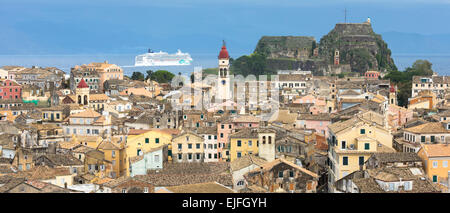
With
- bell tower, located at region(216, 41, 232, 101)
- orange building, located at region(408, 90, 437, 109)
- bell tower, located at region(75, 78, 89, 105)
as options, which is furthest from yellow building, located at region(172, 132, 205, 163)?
bell tower, located at region(216, 41, 232, 101)

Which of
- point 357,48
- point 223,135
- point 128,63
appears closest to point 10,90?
point 223,135

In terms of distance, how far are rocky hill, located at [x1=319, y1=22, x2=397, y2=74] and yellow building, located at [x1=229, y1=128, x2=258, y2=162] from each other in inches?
2452

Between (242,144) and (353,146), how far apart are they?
18.3 ft

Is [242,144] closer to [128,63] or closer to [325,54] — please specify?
[325,54]

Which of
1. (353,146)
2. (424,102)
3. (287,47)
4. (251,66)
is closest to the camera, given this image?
(353,146)

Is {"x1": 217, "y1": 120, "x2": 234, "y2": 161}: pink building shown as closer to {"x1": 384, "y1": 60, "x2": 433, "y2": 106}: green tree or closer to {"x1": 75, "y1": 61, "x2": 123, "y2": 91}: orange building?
{"x1": 384, "y1": 60, "x2": 433, "y2": 106}: green tree

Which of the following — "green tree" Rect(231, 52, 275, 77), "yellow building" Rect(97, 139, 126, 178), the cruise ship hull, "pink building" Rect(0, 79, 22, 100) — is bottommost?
"yellow building" Rect(97, 139, 126, 178)

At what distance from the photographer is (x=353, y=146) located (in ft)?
79.4

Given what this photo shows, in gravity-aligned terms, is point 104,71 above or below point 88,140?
above

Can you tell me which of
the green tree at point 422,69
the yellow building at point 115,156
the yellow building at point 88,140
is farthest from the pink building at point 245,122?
the green tree at point 422,69

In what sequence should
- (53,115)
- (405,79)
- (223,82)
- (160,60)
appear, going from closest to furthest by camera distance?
(53,115) → (223,82) → (405,79) → (160,60)

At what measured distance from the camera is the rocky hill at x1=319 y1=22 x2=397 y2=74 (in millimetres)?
89438
